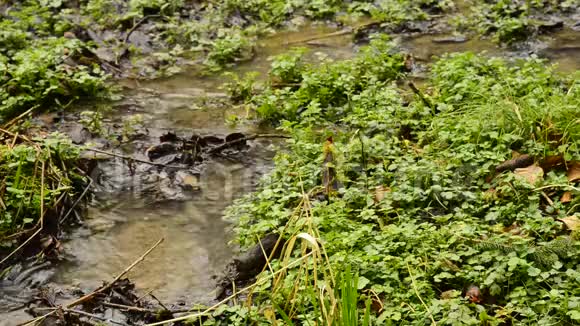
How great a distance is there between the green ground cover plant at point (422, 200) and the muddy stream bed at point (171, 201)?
1.09ft

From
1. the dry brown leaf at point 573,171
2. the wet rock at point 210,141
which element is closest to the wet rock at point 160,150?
the wet rock at point 210,141

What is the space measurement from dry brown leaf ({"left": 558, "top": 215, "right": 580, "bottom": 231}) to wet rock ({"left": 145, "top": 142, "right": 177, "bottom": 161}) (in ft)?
11.1

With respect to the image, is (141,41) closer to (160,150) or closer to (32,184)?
(160,150)

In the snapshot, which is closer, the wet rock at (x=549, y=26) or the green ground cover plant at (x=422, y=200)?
the green ground cover plant at (x=422, y=200)

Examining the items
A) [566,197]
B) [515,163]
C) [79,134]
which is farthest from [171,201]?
[566,197]

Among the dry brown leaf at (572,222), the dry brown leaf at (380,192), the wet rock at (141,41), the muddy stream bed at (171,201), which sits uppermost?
the wet rock at (141,41)

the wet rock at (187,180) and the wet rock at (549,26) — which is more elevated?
the wet rock at (549,26)

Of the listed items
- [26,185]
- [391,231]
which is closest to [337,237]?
[391,231]

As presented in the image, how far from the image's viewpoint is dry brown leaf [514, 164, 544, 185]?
464 cm

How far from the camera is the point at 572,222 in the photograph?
4.16 metres

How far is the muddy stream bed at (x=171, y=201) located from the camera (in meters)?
4.73

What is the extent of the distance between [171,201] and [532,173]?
275 cm

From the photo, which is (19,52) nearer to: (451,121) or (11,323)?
(11,323)

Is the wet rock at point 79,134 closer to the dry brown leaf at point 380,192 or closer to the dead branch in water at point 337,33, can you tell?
the dry brown leaf at point 380,192
